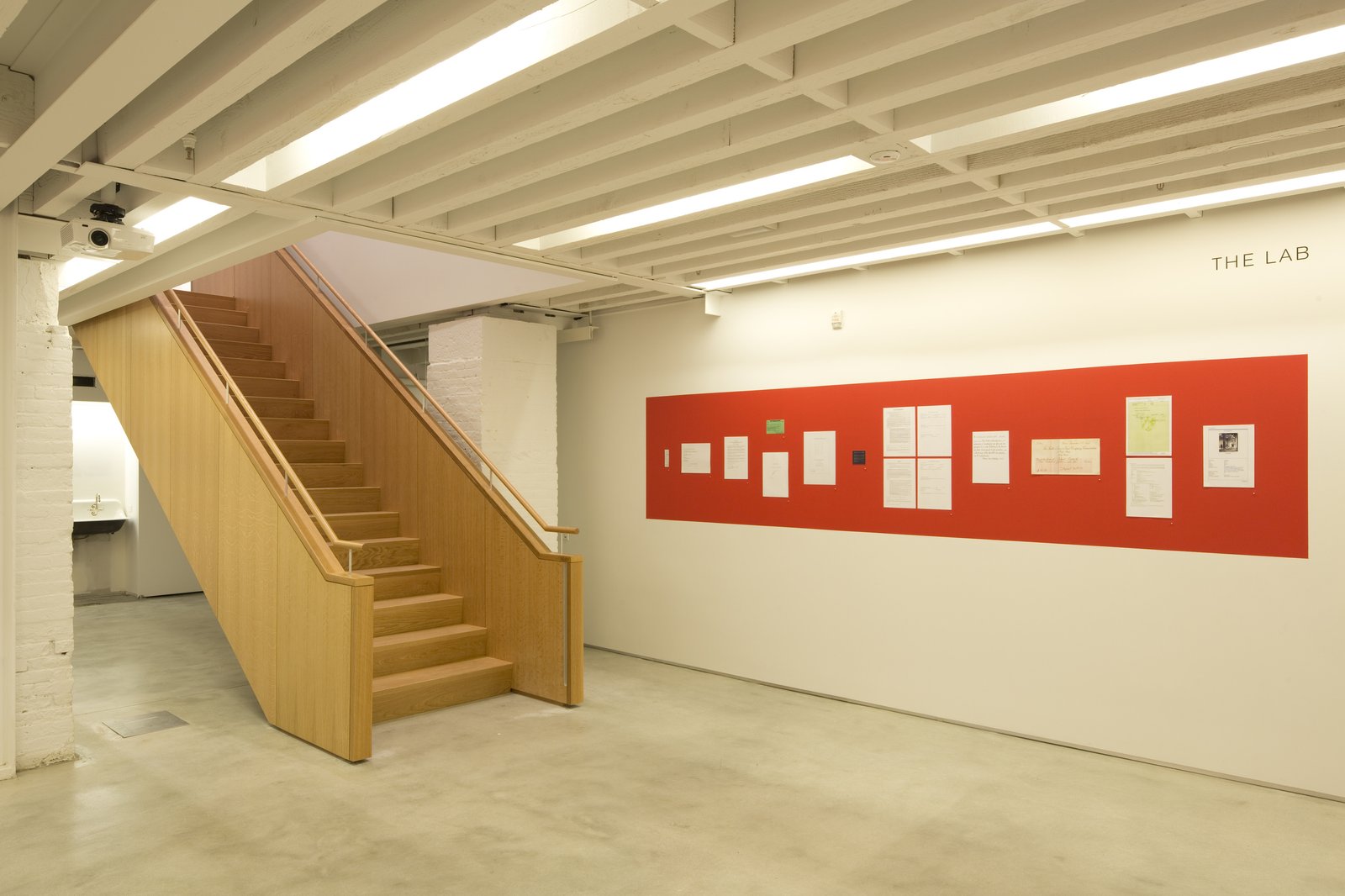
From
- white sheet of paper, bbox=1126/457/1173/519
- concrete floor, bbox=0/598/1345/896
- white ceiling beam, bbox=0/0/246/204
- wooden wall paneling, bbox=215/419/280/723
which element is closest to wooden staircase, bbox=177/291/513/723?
concrete floor, bbox=0/598/1345/896

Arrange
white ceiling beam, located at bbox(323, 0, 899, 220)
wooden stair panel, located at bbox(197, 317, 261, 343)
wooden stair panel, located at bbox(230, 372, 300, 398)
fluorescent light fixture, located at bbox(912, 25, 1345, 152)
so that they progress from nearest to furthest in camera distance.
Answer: white ceiling beam, located at bbox(323, 0, 899, 220) → fluorescent light fixture, located at bbox(912, 25, 1345, 152) → wooden stair panel, located at bbox(230, 372, 300, 398) → wooden stair panel, located at bbox(197, 317, 261, 343)

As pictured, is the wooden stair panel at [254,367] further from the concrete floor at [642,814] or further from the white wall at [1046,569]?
the white wall at [1046,569]

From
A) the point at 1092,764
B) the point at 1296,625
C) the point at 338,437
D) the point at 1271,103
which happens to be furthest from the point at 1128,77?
the point at 338,437

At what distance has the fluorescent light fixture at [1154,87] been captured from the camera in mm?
2836

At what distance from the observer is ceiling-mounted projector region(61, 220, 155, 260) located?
167 inches

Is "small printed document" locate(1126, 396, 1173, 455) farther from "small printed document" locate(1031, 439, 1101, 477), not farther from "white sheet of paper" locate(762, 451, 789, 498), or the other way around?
"white sheet of paper" locate(762, 451, 789, 498)

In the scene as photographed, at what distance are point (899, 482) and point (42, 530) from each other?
5065mm

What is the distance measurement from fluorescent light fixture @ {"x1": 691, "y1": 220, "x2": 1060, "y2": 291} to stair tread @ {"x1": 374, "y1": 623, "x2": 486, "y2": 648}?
9.99 feet

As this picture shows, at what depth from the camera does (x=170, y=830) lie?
3963mm

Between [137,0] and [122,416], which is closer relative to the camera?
[137,0]

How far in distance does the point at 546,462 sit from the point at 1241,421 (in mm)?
5123

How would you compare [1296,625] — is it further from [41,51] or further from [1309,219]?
[41,51]

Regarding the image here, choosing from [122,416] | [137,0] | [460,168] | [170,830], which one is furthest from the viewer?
[122,416]

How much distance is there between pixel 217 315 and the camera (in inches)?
351
